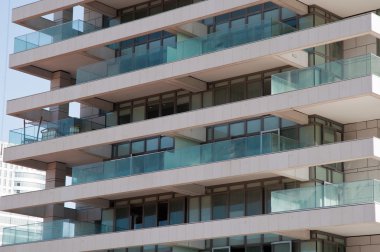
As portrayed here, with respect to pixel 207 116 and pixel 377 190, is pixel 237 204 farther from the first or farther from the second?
Result: pixel 377 190

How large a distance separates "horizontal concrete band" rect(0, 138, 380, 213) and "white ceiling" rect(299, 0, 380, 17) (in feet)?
22.0

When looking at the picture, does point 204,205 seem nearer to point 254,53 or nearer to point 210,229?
point 210,229

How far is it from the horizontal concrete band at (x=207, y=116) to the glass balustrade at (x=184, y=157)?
1040mm

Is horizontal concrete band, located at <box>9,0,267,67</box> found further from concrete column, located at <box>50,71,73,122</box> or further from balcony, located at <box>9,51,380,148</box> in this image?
balcony, located at <box>9,51,380,148</box>

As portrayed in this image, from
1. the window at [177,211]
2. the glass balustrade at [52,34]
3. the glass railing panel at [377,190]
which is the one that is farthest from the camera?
the glass balustrade at [52,34]

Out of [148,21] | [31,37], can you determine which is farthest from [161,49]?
[31,37]

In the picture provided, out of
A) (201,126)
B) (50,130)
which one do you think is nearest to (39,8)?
(50,130)

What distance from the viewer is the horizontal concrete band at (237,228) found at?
131 feet

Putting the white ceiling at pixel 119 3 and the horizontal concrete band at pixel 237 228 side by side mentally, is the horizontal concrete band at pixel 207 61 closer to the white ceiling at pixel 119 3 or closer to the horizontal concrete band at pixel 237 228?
the white ceiling at pixel 119 3

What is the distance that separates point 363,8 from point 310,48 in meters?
2.91

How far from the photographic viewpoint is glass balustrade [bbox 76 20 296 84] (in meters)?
44.8

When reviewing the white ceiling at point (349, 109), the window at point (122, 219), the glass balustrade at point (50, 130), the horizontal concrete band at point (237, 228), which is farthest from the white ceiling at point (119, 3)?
the white ceiling at point (349, 109)

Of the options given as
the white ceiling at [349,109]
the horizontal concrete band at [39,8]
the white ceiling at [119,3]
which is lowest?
the white ceiling at [349,109]

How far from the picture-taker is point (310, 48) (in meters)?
44.5
